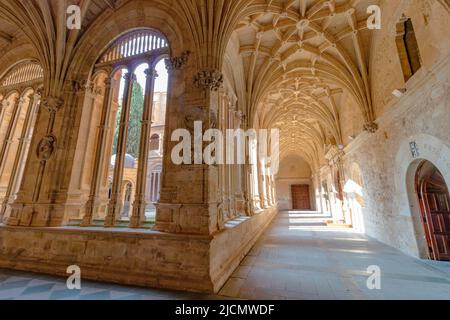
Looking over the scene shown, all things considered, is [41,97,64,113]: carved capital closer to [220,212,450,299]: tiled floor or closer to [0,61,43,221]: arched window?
[0,61,43,221]: arched window

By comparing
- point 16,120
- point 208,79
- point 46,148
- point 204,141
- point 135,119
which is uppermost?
point 135,119

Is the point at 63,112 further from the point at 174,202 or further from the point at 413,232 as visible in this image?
the point at 413,232

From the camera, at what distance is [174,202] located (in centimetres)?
378

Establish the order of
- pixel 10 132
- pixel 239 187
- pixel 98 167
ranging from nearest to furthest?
pixel 98 167, pixel 10 132, pixel 239 187

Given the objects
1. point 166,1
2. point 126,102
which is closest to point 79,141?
point 126,102

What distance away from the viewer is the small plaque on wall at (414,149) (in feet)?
16.9

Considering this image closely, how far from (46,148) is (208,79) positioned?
15.2 feet

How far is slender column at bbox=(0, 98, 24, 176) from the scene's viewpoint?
6477 mm

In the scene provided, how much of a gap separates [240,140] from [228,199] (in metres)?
2.83

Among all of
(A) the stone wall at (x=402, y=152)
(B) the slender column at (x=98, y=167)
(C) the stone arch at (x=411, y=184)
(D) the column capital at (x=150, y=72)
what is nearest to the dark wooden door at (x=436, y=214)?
(C) the stone arch at (x=411, y=184)

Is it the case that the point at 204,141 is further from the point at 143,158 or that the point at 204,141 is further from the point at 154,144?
the point at 154,144

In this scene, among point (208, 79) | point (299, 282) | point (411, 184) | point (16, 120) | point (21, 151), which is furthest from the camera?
point (16, 120)

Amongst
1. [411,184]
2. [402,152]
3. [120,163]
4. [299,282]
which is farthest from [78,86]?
[411,184]

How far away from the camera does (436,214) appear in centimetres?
537
